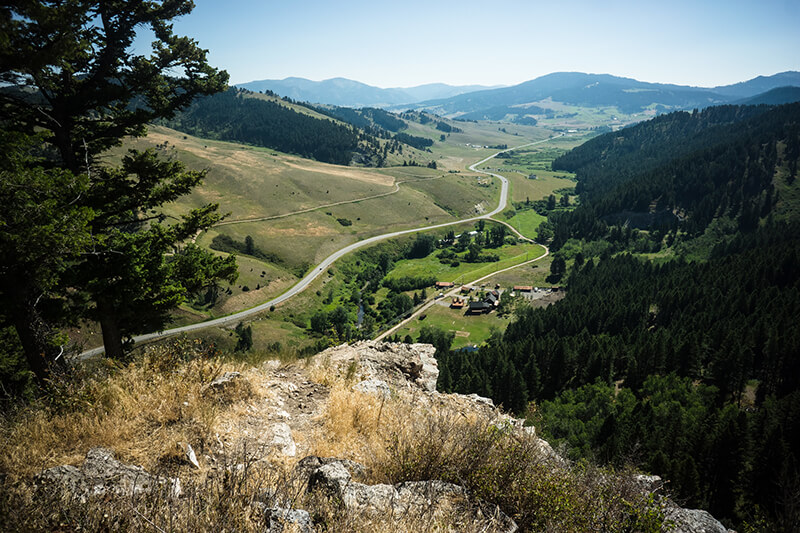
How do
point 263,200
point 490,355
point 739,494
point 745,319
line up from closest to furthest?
point 739,494, point 490,355, point 745,319, point 263,200

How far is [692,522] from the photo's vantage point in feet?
31.2

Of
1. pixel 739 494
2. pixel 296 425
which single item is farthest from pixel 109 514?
pixel 739 494

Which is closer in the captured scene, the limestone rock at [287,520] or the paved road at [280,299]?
the limestone rock at [287,520]

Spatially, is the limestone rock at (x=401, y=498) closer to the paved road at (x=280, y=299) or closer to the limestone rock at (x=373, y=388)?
the limestone rock at (x=373, y=388)

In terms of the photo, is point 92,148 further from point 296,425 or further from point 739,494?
point 739,494

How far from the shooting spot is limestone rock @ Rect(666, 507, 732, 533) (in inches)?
360

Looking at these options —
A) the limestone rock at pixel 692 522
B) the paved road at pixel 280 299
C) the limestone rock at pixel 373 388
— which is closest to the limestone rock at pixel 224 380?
the limestone rock at pixel 373 388

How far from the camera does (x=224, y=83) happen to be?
17219 mm

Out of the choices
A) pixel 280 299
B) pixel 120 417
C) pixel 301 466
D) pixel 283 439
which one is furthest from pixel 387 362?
pixel 280 299

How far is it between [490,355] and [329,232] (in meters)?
100

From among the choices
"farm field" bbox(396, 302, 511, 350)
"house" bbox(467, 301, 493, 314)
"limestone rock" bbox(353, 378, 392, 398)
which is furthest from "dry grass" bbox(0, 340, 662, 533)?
"house" bbox(467, 301, 493, 314)

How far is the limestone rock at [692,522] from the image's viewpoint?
360 inches

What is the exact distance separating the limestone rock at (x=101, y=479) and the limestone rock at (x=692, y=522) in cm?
1060

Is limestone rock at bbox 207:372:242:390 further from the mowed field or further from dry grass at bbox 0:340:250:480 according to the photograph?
the mowed field
